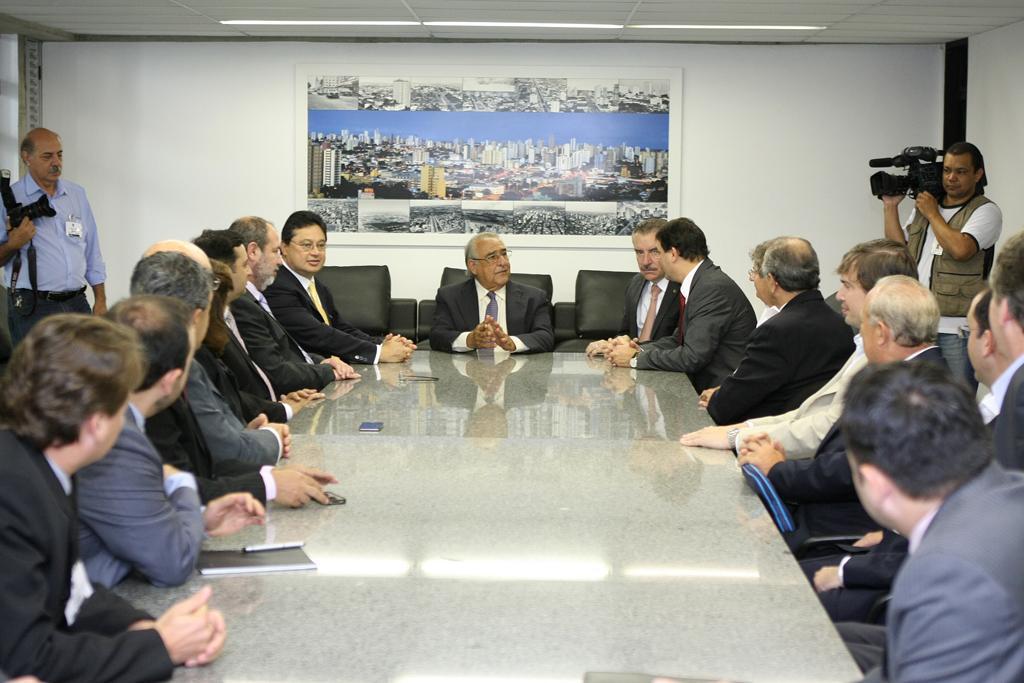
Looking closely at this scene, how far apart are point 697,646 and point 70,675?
3.21 ft

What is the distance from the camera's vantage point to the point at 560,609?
2.11m

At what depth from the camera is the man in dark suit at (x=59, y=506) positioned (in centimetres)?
173

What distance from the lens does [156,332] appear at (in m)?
2.35

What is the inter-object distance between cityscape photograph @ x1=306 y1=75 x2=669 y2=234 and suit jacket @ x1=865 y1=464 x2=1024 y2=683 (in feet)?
24.3

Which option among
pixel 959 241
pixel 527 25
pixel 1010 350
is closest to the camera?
pixel 1010 350

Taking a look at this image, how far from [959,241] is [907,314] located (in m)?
3.06

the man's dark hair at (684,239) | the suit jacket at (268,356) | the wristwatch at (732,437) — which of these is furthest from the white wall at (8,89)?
the wristwatch at (732,437)

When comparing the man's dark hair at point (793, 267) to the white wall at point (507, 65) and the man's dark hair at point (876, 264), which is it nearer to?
the man's dark hair at point (876, 264)

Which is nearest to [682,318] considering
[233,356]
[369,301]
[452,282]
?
[233,356]

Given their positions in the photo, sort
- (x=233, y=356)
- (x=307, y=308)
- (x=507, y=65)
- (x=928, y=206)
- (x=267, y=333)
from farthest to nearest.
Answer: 1. (x=507, y=65)
2. (x=928, y=206)
3. (x=307, y=308)
4. (x=267, y=333)
5. (x=233, y=356)

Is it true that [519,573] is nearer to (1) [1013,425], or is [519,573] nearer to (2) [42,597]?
(2) [42,597]

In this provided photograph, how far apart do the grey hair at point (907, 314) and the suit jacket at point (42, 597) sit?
2156 millimetres

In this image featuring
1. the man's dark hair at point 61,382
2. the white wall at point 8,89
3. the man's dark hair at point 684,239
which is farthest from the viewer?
the white wall at point 8,89

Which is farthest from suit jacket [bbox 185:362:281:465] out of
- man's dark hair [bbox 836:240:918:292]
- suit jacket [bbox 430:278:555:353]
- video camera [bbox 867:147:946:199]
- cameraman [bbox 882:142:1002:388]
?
video camera [bbox 867:147:946:199]
